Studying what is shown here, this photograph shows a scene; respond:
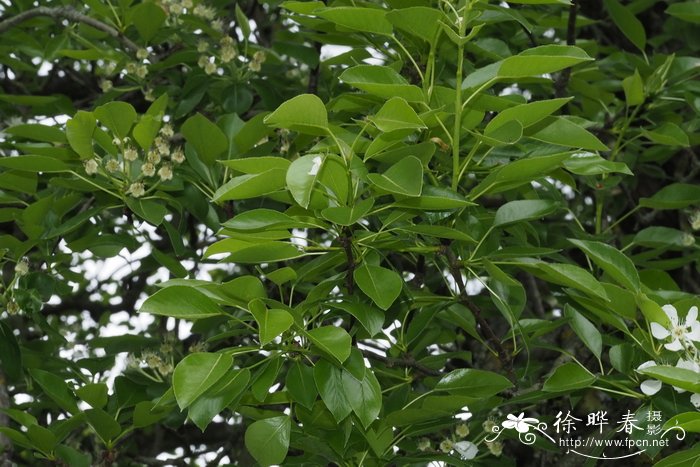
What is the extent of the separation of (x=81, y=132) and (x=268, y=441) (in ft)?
2.02

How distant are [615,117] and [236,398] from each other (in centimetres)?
121

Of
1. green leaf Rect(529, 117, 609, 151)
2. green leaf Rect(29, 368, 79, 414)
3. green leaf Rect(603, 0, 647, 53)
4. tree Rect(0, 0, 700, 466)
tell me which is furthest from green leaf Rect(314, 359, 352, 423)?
green leaf Rect(603, 0, 647, 53)

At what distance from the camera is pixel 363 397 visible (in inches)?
56.0

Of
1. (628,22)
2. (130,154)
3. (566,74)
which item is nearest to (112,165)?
(130,154)

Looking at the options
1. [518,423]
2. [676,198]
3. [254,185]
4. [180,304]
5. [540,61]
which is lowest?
[518,423]

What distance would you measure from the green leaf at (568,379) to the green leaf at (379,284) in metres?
0.31

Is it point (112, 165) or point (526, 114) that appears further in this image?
point (112, 165)

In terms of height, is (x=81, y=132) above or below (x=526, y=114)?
below

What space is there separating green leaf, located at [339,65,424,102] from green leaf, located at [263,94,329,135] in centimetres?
8

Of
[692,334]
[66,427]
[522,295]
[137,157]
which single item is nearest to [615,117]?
[522,295]

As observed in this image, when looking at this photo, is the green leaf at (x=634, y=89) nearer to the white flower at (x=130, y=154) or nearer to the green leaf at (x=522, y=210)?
the green leaf at (x=522, y=210)

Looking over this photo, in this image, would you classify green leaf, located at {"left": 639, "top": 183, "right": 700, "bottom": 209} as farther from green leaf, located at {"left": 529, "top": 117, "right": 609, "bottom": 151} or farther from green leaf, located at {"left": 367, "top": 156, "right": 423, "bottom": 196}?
green leaf, located at {"left": 367, "top": 156, "right": 423, "bottom": 196}

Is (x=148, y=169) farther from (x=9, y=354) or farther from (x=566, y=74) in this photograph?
(x=566, y=74)

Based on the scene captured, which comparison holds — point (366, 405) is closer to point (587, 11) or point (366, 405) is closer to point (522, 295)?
point (522, 295)
